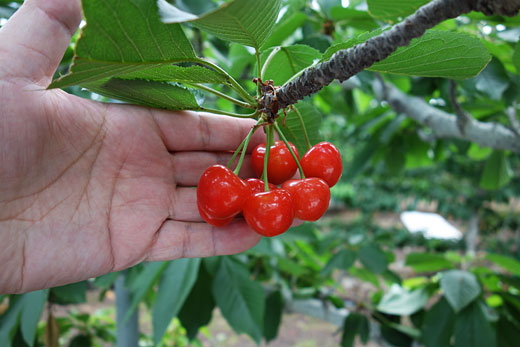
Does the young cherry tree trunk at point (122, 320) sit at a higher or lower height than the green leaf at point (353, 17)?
lower

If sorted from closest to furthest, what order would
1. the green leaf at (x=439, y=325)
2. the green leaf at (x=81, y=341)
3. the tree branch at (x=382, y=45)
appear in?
1. the tree branch at (x=382, y=45)
2. the green leaf at (x=439, y=325)
3. the green leaf at (x=81, y=341)

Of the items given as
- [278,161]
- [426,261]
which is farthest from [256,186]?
[426,261]

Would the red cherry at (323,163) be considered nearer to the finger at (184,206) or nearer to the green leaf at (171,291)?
the finger at (184,206)

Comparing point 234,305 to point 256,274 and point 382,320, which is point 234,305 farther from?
point 382,320

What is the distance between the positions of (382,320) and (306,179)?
169 cm

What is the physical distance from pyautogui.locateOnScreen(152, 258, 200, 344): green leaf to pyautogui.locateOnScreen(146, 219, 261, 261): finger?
40 centimetres

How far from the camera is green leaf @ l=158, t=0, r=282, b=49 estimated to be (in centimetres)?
63

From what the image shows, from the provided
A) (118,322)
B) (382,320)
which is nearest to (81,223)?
(118,322)

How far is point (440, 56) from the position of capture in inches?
31.5

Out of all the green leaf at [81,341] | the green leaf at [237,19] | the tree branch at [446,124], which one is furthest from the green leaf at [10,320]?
the tree branch at [446,124]

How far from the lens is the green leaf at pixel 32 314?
1.46 meters

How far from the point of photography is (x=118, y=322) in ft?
6.30

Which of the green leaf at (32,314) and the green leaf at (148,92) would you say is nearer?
the green leaf at (148,92)

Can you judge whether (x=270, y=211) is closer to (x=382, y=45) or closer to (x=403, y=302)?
(x=382, y=45)
